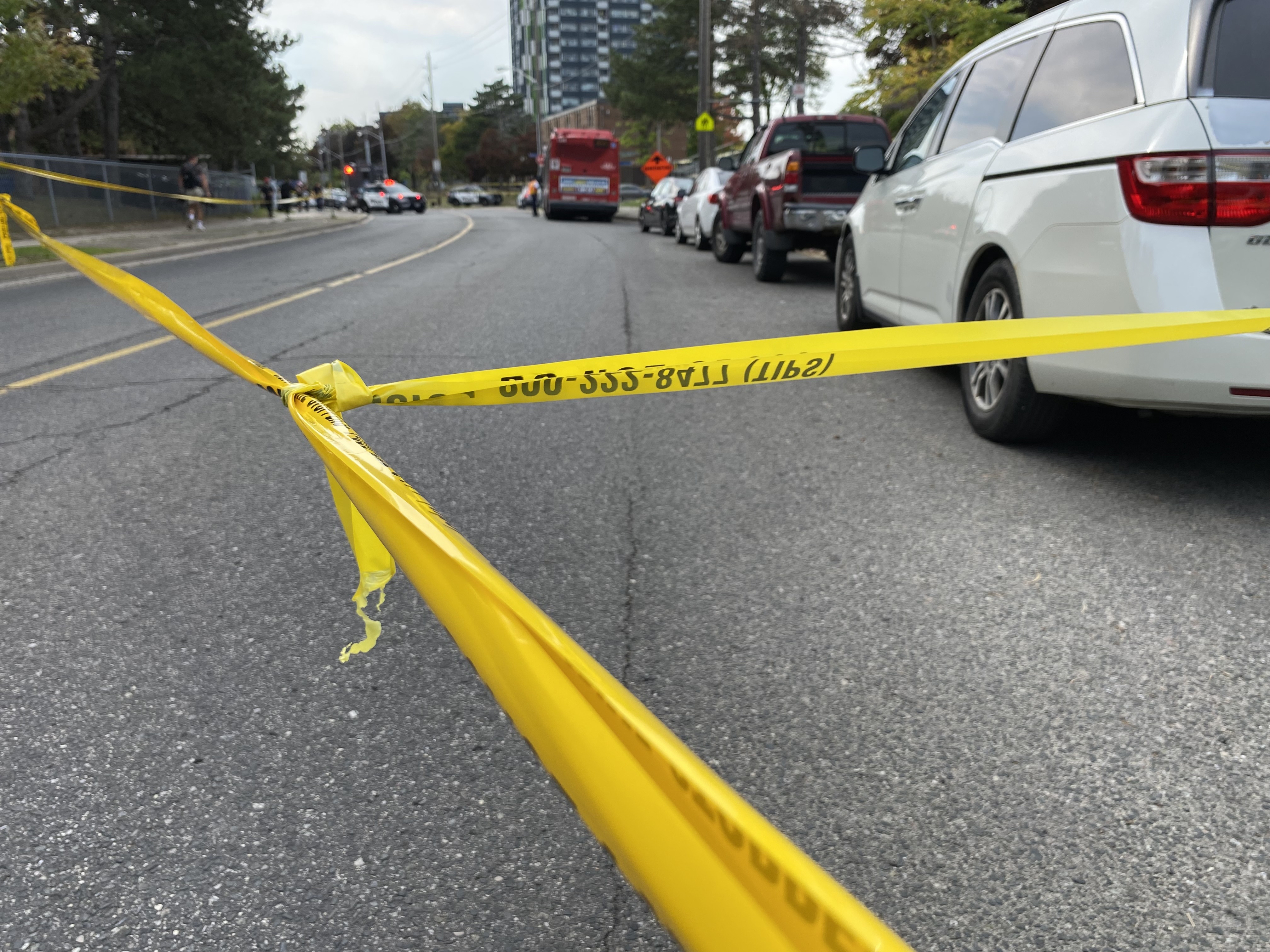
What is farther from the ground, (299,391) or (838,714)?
(299,391)

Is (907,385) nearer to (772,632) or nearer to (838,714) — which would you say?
(772,632)

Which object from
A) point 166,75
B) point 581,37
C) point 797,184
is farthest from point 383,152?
point 581,37

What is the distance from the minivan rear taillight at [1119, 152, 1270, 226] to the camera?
3.24m

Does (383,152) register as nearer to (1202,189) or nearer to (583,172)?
(583,172)

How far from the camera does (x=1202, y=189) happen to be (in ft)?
10.9

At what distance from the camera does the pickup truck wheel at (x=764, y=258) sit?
1156cm

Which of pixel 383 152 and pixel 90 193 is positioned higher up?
pixel 383 152

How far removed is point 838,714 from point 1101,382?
2.00m

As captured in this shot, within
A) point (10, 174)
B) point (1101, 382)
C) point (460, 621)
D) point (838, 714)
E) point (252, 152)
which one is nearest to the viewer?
point (460, 621)

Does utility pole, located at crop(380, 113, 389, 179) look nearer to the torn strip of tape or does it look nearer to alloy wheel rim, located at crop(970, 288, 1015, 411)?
alloy wheel rim, located at crop(970, 288, 1015, 411)

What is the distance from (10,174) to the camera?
1908cm

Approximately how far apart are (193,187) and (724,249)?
16.8m

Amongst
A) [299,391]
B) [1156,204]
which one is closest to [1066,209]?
[1156,204]

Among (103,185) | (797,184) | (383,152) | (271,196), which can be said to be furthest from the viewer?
(383,152)
